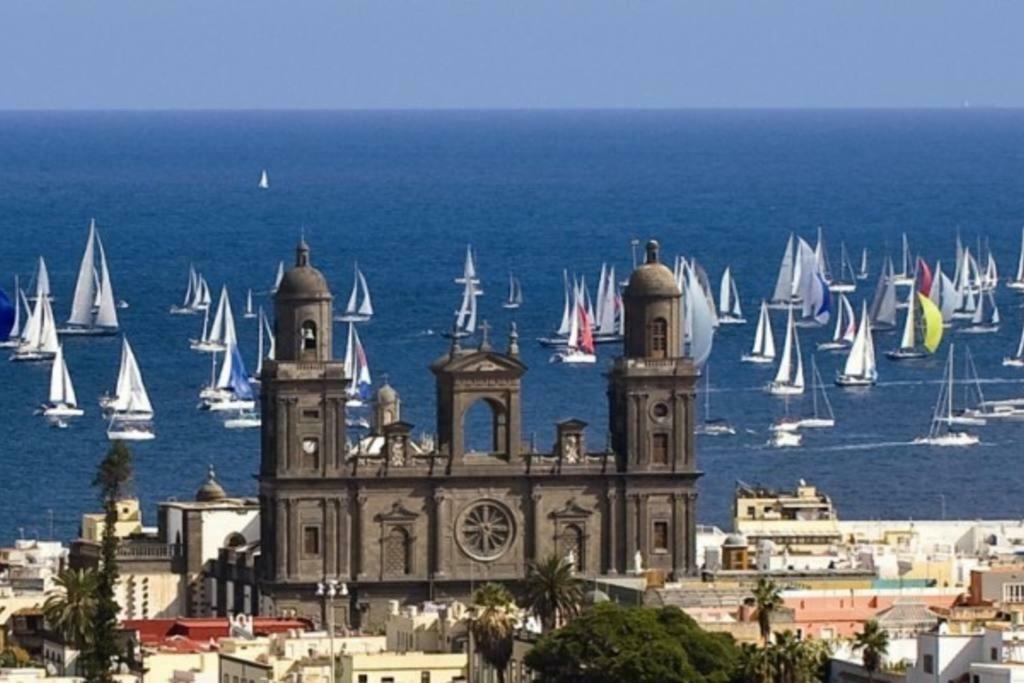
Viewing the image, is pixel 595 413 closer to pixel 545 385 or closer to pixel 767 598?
pixel 545 385

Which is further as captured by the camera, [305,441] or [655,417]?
[655,417]

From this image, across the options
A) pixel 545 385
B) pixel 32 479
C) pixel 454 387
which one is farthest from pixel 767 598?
pixel 545 385

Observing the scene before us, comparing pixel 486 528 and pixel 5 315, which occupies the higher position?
pixel 5 315

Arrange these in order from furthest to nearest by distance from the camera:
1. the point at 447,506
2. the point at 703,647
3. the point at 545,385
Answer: the point at 545,385, the point at 447,506, the point at 703,647

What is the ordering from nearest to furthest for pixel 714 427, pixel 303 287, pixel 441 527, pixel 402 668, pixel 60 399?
pixel 402 668 < pixel 303 287 < pixel 441 527 < pixel 714 427 < pixel 60 399

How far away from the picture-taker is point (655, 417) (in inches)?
4857

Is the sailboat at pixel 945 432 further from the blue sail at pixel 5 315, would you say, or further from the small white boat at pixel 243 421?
the blue sail at pixel 5 315

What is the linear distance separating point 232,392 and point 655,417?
2532 inches

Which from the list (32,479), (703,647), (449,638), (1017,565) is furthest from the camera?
(32,479)

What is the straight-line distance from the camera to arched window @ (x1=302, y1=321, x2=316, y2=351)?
121250mm

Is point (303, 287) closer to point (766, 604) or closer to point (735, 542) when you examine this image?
point (735, 542)

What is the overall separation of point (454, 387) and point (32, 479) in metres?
45.0

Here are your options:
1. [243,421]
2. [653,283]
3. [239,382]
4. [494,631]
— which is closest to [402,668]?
[494,631]

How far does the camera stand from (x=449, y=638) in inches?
4186
